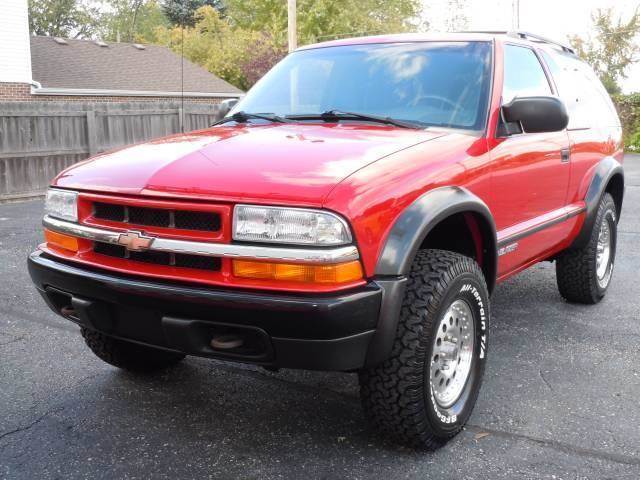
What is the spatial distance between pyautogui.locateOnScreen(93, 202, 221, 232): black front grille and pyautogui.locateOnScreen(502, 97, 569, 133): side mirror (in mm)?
1781

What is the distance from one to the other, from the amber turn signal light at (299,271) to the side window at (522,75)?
175 centimetres

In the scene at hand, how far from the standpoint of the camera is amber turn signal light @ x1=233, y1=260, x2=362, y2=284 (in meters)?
2.53

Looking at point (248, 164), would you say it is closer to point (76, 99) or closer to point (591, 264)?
point (591, 264)

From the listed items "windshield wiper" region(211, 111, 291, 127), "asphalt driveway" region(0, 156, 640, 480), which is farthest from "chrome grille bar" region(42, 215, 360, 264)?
"windshield wiper" region(211, 111, 291, 127)

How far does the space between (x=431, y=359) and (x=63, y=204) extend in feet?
5.71

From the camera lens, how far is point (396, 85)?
152 inches

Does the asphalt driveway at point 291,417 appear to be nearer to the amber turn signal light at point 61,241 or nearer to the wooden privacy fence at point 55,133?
the amber turn signal light at point 61,241

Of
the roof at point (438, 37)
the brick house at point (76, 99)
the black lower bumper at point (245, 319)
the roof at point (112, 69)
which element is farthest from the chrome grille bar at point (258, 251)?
the roof at point (112, 69)

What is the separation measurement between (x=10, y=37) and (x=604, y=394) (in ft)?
58.3

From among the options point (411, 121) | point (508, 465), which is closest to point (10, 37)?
point (411, 121)

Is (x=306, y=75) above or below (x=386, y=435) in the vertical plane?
above

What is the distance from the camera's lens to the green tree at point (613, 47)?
38.4 metres

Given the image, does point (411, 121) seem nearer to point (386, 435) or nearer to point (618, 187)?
point (386, 435)

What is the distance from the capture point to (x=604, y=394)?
12.0 feet
